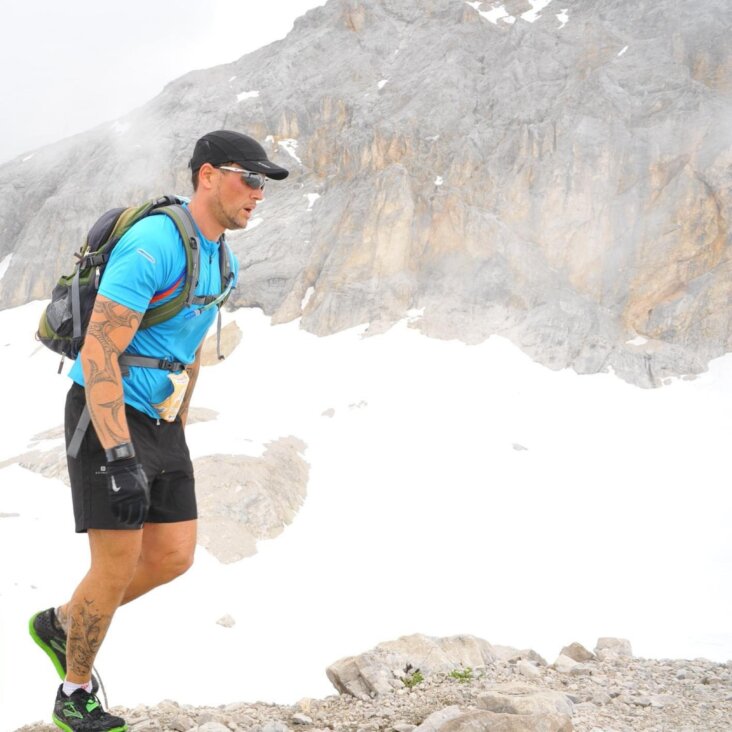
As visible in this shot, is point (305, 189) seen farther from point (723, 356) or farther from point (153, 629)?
point (153, 629)

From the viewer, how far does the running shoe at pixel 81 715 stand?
3662mm

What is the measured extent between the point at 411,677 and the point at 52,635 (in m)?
3.13

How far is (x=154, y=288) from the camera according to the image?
3629 millimetres

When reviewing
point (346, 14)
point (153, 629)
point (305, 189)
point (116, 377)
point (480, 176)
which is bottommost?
point (153, 629)

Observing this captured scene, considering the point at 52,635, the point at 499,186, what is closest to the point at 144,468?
the point at 52,635

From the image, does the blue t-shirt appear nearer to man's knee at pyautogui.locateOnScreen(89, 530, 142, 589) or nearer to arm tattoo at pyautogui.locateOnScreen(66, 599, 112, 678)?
man's knee at pyautogui.locateOnScreen(89, 530, 142, 589)

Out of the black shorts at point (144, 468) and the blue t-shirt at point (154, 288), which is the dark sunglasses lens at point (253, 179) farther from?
the black shorts at point (144, 468)

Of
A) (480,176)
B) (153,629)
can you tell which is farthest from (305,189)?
(153,629)

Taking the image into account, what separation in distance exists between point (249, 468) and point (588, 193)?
36.2 metres

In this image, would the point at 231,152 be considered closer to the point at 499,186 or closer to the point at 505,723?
the point at 505,723

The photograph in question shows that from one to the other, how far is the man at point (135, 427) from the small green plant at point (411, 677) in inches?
104

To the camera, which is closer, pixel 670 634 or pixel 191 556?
pixel 191 556

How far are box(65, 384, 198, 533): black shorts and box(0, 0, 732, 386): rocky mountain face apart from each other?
39.6 metres

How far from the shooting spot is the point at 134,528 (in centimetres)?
368
